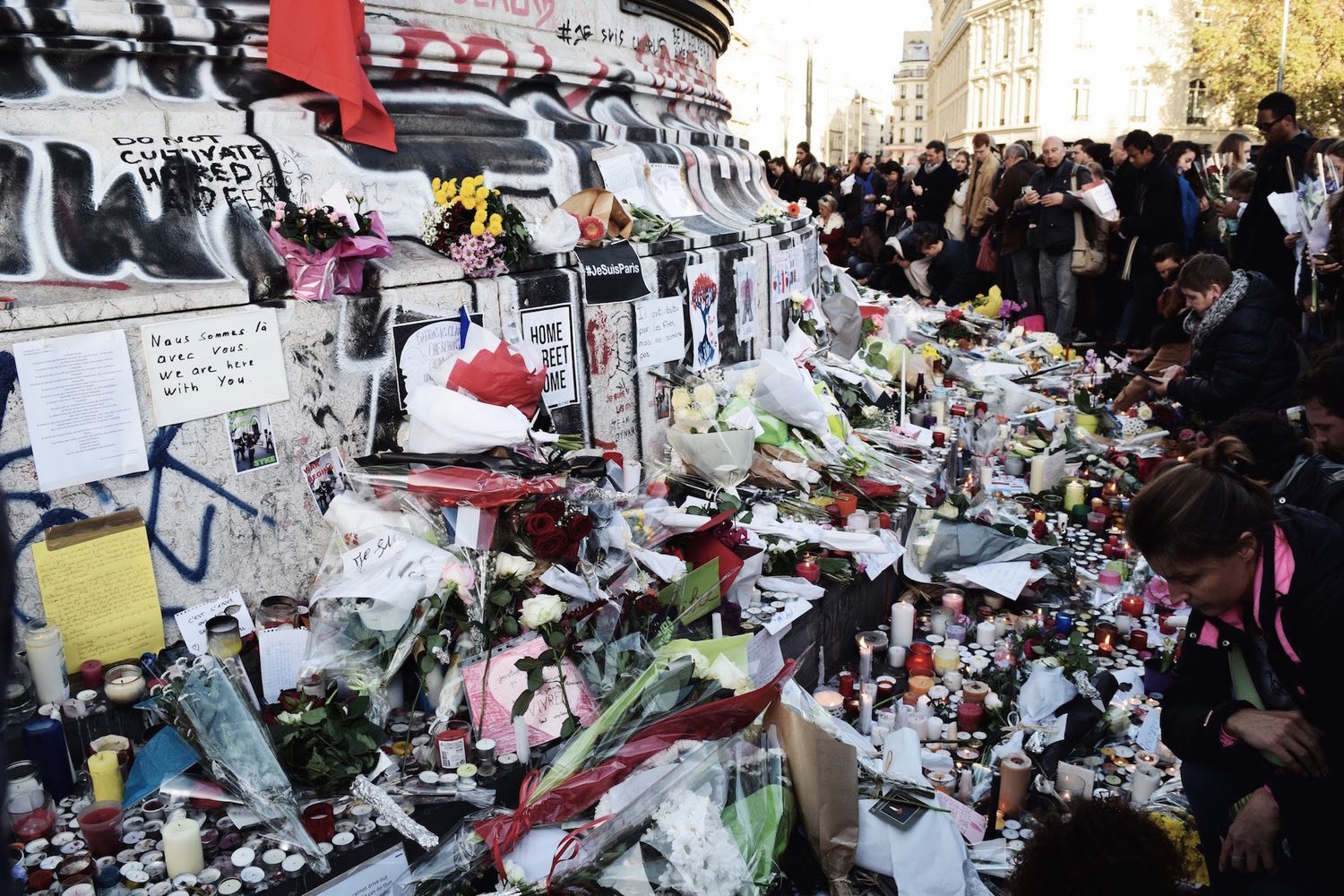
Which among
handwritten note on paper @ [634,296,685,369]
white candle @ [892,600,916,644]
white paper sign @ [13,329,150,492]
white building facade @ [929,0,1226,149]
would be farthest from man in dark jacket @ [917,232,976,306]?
white building facade @ [929,0,1226,149]

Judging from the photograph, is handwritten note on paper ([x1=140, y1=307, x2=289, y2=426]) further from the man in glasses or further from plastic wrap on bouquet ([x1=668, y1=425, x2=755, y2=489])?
the man in glasses

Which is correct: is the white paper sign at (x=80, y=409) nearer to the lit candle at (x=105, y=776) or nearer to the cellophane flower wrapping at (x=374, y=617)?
the cellophane flower wrapping at (x=374, y=617)

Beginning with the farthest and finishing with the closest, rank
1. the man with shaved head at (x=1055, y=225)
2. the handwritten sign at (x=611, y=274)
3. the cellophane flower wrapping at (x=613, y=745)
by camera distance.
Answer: the man with shaved head at (x=1055, y=225), the handwritten sign at (x=611, y=274), the cellophane flower wrapping at (x=613, y=745)

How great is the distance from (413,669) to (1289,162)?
6.81 meters

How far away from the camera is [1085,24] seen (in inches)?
1857

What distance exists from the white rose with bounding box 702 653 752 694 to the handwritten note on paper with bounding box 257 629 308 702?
126 centimetres

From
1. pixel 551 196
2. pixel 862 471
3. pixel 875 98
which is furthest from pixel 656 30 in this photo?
pixel 875 98

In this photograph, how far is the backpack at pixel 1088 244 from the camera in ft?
32.8

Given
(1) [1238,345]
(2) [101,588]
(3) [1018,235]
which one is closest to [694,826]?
(2) [101,588]

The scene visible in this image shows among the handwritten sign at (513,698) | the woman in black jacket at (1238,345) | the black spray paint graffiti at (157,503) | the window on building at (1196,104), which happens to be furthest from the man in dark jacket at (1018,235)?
the window on building at (1196,104)

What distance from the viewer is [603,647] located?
316 centimetres

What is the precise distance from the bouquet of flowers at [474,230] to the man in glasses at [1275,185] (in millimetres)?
5592

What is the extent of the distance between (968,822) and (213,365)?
Answer: 2.81m

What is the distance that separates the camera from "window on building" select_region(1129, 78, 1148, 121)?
46.9 metres
